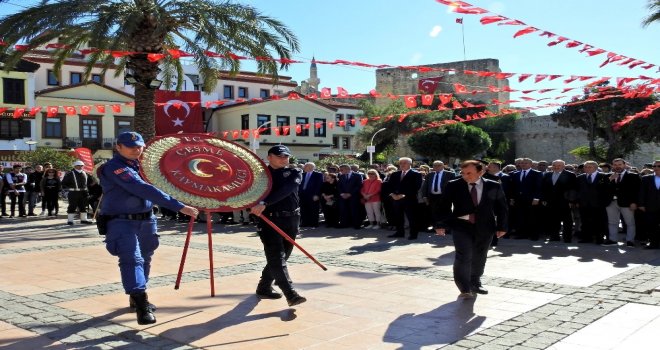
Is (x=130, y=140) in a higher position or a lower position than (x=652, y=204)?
higher

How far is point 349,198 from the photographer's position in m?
15.1

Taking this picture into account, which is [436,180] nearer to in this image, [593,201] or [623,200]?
[593,201]

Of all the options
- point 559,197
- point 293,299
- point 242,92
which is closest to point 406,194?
point 559,197

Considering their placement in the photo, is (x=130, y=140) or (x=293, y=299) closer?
(x=130, y=140)

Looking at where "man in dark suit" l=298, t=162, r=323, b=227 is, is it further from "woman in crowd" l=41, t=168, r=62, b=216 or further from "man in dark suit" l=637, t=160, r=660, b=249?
"woman in crowd" l=41, t=168, r=62, b=216

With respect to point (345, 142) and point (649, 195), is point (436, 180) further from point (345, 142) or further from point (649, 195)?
point (345, 142)

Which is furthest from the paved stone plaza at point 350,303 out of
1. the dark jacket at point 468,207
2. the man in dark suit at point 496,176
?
the man in dark suit at point 496,176

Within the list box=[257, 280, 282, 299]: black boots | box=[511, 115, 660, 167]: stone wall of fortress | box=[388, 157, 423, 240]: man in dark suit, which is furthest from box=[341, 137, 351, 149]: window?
box=[257, 280, 282, 299]: black boots

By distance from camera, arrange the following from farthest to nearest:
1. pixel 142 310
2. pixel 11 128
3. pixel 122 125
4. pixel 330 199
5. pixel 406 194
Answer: pixel 122 125 → pixel 11 128 → pixel 330 199 → pixel 406 194 → pixel 142 310

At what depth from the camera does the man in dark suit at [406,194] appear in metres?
12.7

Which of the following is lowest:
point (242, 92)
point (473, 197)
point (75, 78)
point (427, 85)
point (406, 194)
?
point (406, 194)

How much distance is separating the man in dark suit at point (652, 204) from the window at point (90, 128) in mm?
41899

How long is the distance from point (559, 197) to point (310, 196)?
237 inches

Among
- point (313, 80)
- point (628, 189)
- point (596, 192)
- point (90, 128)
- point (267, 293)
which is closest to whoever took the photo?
point (267, 293)
